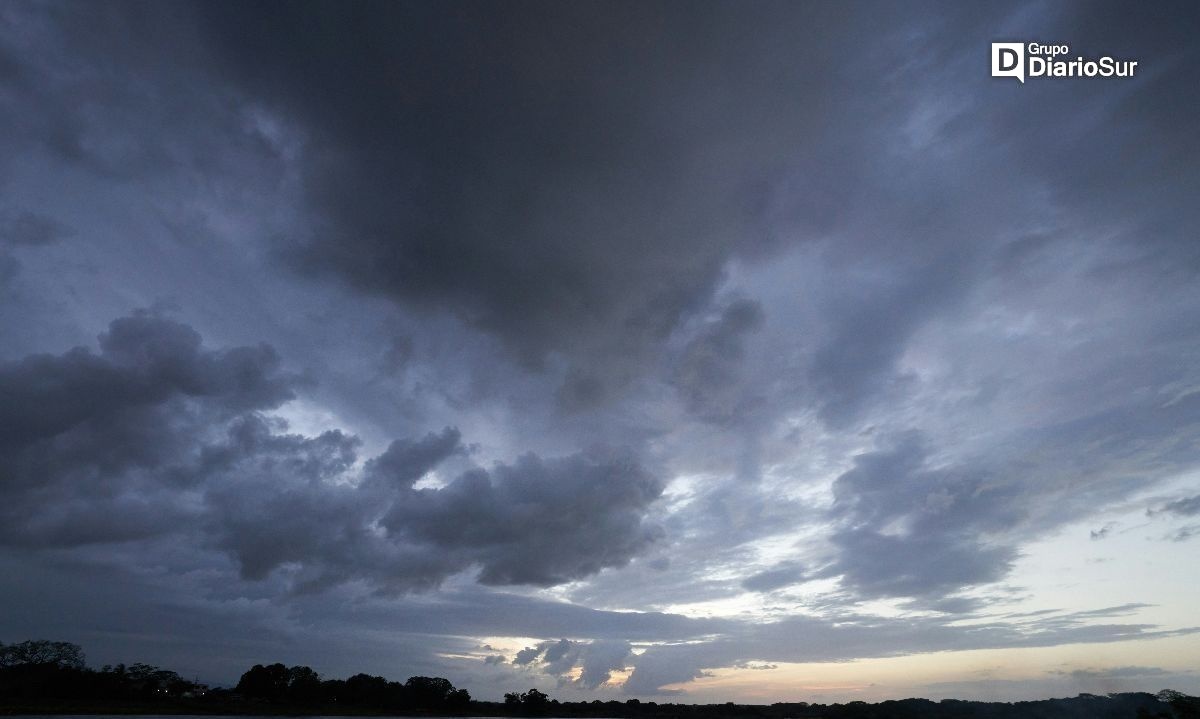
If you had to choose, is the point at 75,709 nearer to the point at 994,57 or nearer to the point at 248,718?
the point at 248,718

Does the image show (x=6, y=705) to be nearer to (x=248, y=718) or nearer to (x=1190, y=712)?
(x=248, y=718)

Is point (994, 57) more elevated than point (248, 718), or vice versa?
point (994, 57)

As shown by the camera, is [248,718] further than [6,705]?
Yes

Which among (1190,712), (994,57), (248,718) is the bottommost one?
(248,718)

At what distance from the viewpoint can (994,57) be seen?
61719 mm

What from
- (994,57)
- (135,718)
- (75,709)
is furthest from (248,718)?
(994,57)

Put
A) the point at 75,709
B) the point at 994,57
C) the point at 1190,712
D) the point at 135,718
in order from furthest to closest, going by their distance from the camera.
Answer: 1. the point at 75,709
2. the point at 135,718
3. the point at 1190,712
4. the point at 994,57

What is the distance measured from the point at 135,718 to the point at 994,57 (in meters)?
240

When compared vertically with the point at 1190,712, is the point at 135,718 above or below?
below

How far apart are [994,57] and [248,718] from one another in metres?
249

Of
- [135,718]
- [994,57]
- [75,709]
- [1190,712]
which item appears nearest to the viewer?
[994,57]

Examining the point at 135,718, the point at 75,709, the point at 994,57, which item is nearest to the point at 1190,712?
the point at 994,57

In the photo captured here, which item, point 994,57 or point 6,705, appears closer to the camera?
point 994,57

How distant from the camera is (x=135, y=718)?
6885 inches
